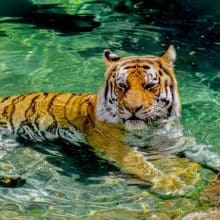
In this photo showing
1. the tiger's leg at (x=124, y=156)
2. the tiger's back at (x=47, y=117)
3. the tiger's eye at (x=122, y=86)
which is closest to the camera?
the tiger's leg at (x=124, y=156)

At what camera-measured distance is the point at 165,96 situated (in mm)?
4957

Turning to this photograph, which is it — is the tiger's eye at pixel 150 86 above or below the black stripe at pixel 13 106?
above

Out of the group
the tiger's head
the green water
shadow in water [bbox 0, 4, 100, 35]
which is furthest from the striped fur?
shadow in water [bbox 0, 4, 100, 35]

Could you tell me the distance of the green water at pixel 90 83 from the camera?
14.1 feet

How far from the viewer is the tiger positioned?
4742 millimetres

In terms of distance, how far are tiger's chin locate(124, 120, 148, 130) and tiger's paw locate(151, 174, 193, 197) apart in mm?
422

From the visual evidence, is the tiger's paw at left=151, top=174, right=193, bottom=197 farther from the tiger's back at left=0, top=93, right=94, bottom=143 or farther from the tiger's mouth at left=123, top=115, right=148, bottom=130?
the tiger's back at left=0, top=93, right=94, bottom=143

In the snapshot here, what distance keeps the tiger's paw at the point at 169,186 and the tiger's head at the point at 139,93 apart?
0.45 metres

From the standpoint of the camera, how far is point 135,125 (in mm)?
4793

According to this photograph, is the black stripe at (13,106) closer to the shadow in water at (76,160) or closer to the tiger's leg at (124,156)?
the shadow in water at (76,160)

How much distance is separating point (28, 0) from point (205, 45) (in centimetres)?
326

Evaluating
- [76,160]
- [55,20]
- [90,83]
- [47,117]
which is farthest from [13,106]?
[55,20]

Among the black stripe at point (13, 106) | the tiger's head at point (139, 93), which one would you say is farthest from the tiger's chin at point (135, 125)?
the black stripe at point (13, 106)

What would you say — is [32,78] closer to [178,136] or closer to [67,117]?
[67,117]
